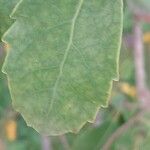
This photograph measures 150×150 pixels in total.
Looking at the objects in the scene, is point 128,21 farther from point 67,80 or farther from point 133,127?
point 67,80

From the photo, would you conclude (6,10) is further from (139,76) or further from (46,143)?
(46,143)

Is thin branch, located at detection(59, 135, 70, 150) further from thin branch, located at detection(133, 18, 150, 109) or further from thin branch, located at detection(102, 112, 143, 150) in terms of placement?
thin branch, located at detection(133, 18, 150, 109)

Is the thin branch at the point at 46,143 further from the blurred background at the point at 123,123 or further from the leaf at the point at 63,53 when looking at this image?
the leaf at the point at 63,53

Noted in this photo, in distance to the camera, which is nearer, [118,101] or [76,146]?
[76,146]

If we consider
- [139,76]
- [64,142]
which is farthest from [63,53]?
[64,142]

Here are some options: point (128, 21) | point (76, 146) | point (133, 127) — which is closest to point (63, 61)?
point (76, 146)

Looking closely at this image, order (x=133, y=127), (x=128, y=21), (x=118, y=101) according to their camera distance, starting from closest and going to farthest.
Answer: (x=133, y=127) → (x=118, y=101) → (x=128, y=21)

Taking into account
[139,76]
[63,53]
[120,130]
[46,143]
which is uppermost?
[63,53]

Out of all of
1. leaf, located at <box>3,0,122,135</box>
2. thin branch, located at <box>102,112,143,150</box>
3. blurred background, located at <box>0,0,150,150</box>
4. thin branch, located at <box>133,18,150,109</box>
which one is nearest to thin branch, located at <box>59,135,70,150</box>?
blurred background, located at <box>0,0,150,150</box>
